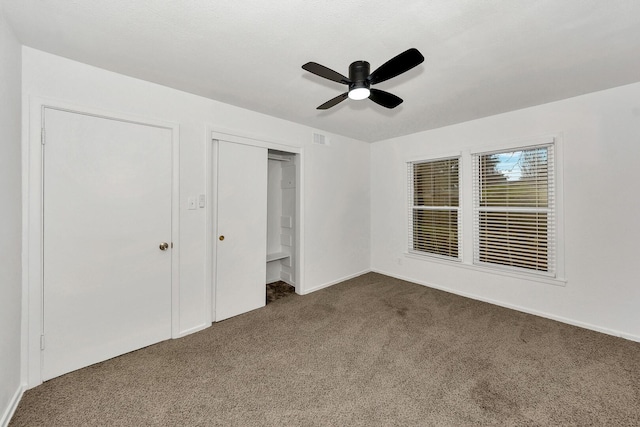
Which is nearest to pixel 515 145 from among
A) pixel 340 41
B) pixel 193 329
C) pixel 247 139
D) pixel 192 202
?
pixel 340 41

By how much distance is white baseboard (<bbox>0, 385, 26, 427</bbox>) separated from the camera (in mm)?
1585

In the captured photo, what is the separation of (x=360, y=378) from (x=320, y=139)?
10.5 feet

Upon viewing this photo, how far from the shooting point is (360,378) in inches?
80.3

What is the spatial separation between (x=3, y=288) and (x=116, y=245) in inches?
28.8

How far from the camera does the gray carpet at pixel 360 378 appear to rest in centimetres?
167

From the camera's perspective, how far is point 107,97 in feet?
7.37

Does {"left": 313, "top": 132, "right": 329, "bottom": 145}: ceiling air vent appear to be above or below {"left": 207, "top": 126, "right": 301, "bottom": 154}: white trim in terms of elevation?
above

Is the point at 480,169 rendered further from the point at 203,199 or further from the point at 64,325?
the point at 64,325

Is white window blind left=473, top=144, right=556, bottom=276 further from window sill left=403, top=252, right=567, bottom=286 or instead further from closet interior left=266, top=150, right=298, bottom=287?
closet interior left=266, top=150, right=298, bottom=287

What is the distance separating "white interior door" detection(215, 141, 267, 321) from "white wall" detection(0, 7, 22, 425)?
1.50 meters

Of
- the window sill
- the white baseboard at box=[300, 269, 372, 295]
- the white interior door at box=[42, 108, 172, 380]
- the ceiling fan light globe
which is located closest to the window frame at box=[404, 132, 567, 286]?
the window sill

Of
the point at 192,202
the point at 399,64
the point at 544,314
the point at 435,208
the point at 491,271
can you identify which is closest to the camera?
the point at 399,64

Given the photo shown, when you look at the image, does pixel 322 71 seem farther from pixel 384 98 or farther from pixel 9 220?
pixel 9 220

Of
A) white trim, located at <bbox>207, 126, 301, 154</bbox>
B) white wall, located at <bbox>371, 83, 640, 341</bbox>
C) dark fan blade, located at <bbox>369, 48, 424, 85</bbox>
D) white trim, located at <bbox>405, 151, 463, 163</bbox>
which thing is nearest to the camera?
dark fan blade, located at <bbox>369, 48, 424, 85</bbox>
